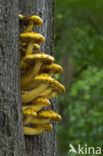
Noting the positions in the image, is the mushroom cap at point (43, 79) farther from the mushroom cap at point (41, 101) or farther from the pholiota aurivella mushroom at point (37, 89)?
the mushroom cap at point (41, 101)

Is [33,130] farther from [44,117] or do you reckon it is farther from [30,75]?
[30,75]

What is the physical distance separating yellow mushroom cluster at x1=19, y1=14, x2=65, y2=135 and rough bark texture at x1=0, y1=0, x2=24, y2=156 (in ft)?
0.68

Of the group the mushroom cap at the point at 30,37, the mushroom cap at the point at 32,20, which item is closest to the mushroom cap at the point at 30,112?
the mushroom cap at the point at 30,37

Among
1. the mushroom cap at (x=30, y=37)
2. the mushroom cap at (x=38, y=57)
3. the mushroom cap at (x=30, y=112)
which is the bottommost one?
the mushroom cap at (x=30, y=112)

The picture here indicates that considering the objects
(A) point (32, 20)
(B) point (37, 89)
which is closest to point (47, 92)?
(B) point (37, 89)

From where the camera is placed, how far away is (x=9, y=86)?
97.1 inches

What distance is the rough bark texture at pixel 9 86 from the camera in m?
2.40

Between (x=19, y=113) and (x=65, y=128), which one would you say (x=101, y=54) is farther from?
(x=19, y=113)

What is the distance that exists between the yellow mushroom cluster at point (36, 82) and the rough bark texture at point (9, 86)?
206mm

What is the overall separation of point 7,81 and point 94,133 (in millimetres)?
9048

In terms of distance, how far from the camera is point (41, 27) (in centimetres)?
340

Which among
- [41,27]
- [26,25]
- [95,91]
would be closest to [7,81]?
[26,25]

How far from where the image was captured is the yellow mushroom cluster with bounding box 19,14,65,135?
2723mm

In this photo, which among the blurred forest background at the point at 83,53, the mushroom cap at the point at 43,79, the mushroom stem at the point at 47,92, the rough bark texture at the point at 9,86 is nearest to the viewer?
the rough bark texture at the point at 9,86
